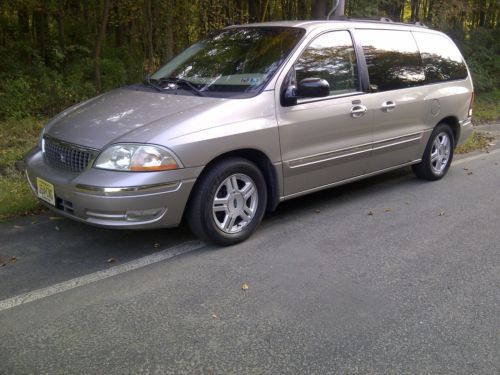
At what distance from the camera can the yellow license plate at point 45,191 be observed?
419 centimetres

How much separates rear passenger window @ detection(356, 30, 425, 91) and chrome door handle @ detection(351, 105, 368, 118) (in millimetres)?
296

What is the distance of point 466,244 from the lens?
4676 millimetres

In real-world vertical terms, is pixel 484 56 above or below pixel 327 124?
below

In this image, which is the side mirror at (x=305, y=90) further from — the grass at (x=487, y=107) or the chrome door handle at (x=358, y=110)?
the grass at (x=487, y=107)

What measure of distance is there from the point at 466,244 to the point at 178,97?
2.75 meters

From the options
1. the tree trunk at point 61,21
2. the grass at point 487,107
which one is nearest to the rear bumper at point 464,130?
the grass at point 487,107

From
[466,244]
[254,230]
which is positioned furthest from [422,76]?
[254,230]

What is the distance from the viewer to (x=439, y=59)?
659 centimetres

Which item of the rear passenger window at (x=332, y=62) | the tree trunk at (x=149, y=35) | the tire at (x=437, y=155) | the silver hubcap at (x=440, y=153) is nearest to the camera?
the rear passenger window at (x=332, y=62)

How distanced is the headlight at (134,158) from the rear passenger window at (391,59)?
2.55m

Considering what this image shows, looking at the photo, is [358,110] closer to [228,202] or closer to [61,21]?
[228,202]

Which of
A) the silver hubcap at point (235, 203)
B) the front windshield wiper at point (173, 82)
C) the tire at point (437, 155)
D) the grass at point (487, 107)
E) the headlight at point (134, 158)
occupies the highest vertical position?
the front windshield wiper at point (173, 82)

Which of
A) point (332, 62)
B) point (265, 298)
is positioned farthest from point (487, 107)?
point (265, 298)

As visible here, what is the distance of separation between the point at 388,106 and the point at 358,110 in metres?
0.52
